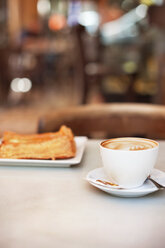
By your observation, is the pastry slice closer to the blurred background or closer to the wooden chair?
the wooden chair

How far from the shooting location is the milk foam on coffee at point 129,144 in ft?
1.91

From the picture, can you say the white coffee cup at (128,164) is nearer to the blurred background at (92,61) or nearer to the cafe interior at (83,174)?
the cafe interior at (83,174)

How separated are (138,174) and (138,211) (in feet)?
0.22

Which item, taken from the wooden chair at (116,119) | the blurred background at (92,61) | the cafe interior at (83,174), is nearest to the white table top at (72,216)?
the cafe interior at (83,174)

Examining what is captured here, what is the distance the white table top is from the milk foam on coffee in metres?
0.08

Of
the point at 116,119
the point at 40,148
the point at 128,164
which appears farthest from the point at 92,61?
the point at 128,164

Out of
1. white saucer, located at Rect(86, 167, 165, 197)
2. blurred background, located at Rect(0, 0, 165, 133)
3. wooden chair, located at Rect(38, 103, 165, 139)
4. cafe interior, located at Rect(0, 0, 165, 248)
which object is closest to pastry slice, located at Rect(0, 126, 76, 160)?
cafe interior, located at Rect(0, 0, 165, 248)

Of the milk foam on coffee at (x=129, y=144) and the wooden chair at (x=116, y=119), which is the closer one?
the milk foam on coffee at (x=129, y=144)

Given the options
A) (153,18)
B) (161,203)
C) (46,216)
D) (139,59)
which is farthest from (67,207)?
(139,59)

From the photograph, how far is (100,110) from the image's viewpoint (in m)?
1.38

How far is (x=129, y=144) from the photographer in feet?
1.98

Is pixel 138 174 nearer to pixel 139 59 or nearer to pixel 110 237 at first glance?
pixel 110 237

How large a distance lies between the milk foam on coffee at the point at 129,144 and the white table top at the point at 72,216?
8 cm

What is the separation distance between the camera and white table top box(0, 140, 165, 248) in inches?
15.7
